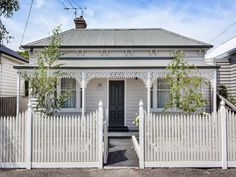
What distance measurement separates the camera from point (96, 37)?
15.0 m

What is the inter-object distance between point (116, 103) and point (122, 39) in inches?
163

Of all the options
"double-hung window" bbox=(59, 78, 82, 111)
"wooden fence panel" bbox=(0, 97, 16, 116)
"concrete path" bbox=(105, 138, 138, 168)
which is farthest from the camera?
"wooden fence panel" bbox=(0, 97, 16, 116)

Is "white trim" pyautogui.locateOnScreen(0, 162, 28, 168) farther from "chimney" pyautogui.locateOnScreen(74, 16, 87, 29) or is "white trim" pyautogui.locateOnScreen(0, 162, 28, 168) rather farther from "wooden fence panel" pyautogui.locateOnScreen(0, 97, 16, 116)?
"chimney" pyautogui.locateOnScreen(74, 16, 87, 29)

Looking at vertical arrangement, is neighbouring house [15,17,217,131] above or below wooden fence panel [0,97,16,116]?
above

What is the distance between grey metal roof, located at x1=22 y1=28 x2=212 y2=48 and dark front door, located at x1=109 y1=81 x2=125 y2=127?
2.32m

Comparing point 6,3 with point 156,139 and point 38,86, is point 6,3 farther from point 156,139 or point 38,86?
point 156,139

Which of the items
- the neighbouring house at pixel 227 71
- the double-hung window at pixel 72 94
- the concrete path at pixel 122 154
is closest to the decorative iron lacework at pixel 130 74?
the double-hung window at pixel 72 94

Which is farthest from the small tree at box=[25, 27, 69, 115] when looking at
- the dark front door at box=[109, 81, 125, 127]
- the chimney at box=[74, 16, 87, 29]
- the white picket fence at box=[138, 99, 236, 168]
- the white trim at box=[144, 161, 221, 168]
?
the chimney at box=[74, 16, 87, 29]

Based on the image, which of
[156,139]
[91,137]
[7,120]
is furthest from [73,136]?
[156,139]

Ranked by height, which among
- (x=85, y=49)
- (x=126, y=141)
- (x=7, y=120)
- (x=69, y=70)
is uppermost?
(x=85, y=49)

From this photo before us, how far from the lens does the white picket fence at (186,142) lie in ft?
22.4

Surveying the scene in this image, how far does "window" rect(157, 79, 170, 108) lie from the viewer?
41.7 ft

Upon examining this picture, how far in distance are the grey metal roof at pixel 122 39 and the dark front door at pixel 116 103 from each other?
232cm

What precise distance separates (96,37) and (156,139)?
9651 millimetres
